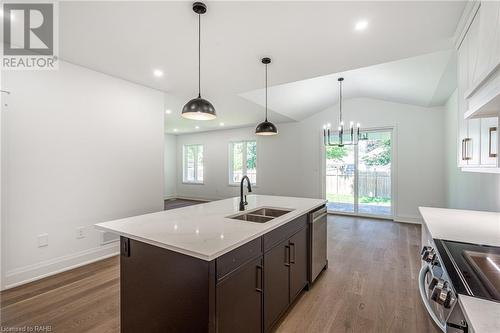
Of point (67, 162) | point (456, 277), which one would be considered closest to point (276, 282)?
point (456, 277)

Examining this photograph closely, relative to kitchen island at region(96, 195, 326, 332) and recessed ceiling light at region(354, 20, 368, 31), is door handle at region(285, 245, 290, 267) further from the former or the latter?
recessed ceiling light at region(354, 20, 368, 31)

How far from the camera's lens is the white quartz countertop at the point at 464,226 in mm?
1493

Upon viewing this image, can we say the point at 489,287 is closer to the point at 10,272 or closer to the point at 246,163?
the point at 10,272

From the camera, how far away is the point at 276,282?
1839 mm

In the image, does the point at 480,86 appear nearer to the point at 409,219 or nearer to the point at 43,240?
the point at 43,240

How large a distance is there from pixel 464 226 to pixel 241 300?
1.79 metres

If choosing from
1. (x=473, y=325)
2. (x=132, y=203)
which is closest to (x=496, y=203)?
(x=473, y=325)

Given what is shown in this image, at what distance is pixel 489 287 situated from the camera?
0.90m

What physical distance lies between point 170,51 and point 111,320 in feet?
9.10

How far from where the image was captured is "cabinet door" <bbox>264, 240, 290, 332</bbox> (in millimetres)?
1717

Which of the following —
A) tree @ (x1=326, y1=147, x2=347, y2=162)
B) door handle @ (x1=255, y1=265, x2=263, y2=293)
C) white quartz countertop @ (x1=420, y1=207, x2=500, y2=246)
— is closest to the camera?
white quartz countertop @ (x1=420, y1=207, x2=500, y2=246)

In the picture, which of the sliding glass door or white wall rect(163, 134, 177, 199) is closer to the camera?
the sliding glass door

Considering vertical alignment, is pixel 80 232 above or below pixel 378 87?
below

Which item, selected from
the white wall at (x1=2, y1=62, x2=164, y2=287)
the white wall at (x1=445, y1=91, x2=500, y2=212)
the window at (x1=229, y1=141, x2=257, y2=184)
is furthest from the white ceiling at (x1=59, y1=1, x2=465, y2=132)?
the window at (x1=229, y1=141, x2=257, y2=184)
